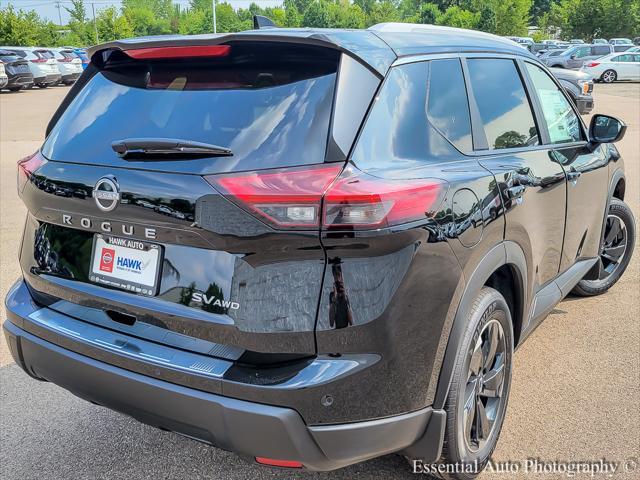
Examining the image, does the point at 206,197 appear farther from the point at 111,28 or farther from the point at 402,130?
the point at 111,28

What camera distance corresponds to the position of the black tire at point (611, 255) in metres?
4.65

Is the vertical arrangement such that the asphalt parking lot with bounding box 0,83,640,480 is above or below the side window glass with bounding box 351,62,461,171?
below

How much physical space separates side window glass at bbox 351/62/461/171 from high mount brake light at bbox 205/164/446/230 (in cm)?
12

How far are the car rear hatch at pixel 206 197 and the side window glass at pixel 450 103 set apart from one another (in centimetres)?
41

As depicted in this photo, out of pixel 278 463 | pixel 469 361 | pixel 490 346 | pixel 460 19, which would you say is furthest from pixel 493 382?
pixel 460 19

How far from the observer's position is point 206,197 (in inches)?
78.9

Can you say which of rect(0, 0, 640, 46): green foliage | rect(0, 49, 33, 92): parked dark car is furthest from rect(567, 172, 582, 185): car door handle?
rect(0, 0, 640, 46): green foliage

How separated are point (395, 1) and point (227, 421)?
412 feet

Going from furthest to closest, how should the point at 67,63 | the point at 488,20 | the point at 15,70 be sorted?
the point at 488,20, the point at 67,63, the point at 15,70

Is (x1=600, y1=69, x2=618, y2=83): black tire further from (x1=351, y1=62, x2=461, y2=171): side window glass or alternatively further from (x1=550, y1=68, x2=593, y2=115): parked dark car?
(x1=351, y1=62, x2=461, y2=171): side window glass

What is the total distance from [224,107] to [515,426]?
6.90 ft

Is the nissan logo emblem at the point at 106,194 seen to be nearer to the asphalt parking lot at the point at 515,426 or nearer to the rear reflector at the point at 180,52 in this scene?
the rear reflector at the point at 180,52

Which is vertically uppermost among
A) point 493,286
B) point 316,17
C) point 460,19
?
point 316,17

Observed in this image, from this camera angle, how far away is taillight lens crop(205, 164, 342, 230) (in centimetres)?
195
